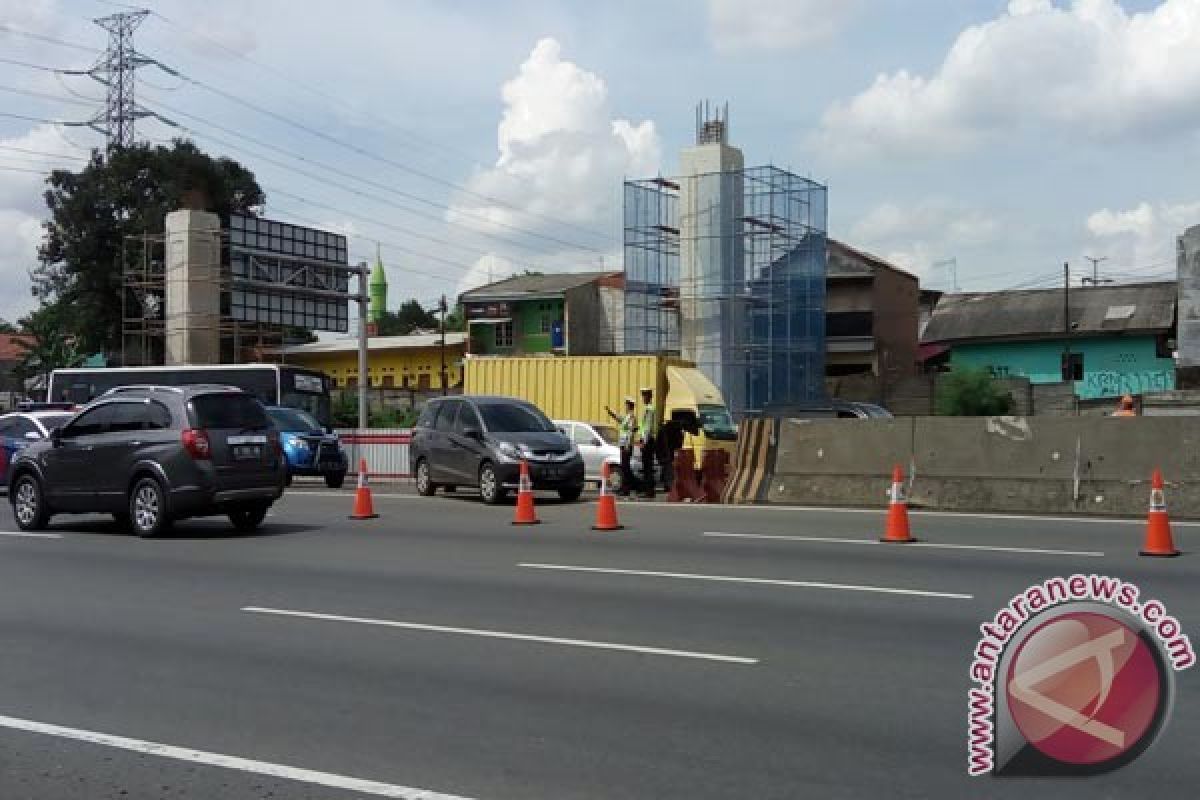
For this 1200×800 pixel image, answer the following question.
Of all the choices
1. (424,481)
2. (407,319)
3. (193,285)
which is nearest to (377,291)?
(407,319)

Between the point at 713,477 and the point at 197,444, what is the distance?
29.6 feet

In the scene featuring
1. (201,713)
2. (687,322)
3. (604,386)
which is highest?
(687,322)

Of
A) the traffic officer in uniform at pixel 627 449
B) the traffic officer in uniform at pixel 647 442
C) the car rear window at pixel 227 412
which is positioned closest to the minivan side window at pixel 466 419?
the traffic officer in uniform at pixel 627 449

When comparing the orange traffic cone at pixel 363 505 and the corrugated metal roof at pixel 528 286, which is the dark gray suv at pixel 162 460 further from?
the corrugated metal roof at pixel 528 286

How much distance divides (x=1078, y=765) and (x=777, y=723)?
1.66 meters

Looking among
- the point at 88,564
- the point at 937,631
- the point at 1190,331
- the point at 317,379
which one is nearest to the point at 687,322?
the point at 317,379

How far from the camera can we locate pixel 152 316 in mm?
63688

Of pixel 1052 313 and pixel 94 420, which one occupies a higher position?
pixel 1052 313

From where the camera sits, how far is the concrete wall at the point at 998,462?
1728 cm

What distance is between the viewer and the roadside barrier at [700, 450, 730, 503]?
20.8 metres

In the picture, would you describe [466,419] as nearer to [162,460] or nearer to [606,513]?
[606,513]

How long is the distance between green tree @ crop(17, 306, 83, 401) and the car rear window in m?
57.6

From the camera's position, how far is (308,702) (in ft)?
23.0

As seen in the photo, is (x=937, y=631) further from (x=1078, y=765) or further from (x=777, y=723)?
(x=1078, y=765)
